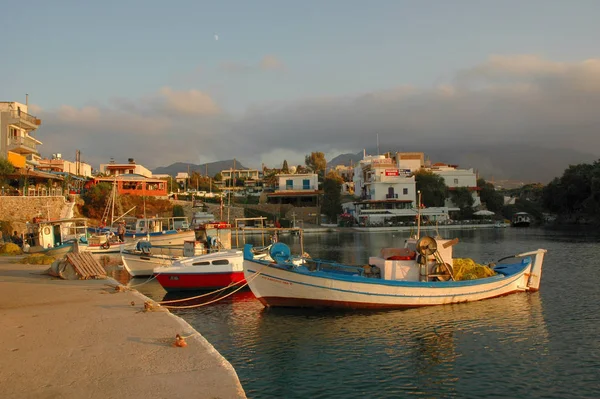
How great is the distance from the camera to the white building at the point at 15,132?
57.3 metres

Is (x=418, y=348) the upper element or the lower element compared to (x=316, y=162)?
lower

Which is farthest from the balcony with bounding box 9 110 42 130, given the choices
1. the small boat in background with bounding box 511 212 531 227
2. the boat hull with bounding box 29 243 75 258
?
the small boat in background with bounding box 511 212 531 227

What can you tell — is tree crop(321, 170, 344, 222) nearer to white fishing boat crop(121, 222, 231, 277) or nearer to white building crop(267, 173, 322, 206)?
white building crop(267, 173, 322, 206)

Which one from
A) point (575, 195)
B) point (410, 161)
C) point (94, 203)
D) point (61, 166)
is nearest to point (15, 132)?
point (94, 203)

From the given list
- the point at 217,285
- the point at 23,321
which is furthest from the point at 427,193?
the point at 23,321

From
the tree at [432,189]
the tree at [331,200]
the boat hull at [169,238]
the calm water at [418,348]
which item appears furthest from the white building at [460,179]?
the calm water at [418,348]

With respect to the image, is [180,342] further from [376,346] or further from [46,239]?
[46,239]

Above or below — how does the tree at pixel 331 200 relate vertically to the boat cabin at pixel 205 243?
above

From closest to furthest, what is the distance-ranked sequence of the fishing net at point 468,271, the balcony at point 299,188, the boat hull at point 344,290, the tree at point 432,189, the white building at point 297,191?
the boat hull at point 344,290 < the fishing net at point 468,271 < the tree at point 432,189 < the white building at point 297,191 < the balcony at point 299,188

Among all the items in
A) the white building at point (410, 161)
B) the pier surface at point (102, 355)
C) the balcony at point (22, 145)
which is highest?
the white building at point (410, 161)

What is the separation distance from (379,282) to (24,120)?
190ft

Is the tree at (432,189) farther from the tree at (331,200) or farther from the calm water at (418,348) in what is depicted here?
the calm water at (418,348)

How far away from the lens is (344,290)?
18422 millimetres

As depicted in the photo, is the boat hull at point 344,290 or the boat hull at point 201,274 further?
the boat hull at point 201,274
